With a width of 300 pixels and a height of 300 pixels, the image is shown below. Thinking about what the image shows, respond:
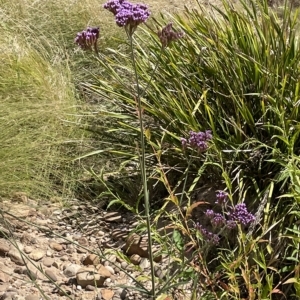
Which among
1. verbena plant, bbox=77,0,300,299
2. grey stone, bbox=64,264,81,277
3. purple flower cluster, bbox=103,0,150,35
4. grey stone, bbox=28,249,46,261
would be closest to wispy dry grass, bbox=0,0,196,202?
verbena plant, bbox=77,0,300,299

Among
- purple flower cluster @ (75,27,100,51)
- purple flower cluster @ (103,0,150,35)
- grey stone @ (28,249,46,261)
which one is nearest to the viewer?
purple flower cluster @ (103,0,150,35)

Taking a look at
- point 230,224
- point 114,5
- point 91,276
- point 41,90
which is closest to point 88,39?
point 114,5

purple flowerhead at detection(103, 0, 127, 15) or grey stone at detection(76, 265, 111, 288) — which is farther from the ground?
purple flowerhead at detection(103, 0, 127, 15)

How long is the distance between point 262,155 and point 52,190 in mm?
906

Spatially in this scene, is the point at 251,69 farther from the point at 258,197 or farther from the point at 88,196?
the point at 88,196

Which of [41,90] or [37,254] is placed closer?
[37,254]

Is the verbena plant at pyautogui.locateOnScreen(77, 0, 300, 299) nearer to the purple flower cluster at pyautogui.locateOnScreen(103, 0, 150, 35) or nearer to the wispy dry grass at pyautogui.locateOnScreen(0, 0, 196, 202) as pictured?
the wispy dry grass at pyautogui.locateOnScreen(0, 0, 196, 202)

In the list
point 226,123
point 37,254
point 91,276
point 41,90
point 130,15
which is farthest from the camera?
point 41,90

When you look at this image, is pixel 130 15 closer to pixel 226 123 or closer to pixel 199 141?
pixel 199 141

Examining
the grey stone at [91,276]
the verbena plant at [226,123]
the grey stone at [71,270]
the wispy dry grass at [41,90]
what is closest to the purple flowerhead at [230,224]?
the verbena plant at [226,123]

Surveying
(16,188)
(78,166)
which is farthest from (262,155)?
(16,188)

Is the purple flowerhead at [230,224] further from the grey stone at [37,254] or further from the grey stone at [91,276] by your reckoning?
the grey stone at [37,254]

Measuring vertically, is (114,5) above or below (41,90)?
above

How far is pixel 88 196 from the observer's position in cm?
269
